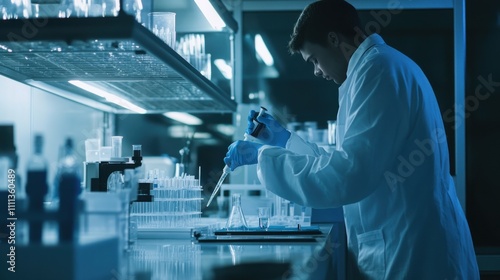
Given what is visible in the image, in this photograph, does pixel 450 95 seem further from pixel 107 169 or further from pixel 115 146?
pixel 107 169

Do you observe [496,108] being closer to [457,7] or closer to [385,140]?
[457,7]

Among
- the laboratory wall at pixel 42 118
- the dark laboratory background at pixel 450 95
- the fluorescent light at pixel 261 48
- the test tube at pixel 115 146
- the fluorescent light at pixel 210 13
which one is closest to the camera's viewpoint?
the laboratory wall at pixel 42 118

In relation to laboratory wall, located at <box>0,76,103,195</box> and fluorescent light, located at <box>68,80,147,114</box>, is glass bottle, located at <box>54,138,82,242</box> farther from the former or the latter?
fluorescent light, located at <box>68,80,147,114</box>

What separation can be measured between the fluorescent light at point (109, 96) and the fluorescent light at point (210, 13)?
621mm

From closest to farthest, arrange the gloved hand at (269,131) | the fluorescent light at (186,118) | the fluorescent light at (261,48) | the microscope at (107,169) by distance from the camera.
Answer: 1. the microscope at (107,169)
2. the gloved hand at (269,131)
3. the fluorescent light at (186,118)
4. the fluorescent light at (261,48)

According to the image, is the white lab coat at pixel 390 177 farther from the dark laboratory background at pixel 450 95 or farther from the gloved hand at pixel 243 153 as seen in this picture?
the dark laboratory background at pixel 450 95

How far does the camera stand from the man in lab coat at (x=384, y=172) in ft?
5.77

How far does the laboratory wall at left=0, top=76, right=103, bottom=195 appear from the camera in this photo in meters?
2.67

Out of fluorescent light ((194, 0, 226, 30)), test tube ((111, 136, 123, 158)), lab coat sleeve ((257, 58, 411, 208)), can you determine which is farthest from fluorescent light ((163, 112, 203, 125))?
lab coat sleeve ((257, 58, 411, 208))

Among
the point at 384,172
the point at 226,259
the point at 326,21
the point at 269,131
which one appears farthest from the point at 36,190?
the point at 269,131

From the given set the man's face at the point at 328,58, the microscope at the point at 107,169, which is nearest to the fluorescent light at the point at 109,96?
the microscope at the point at 107,169

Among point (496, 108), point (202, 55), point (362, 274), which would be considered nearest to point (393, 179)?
point (362, 274)

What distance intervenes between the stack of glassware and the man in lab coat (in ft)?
1.48

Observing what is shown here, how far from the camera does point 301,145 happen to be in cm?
255
